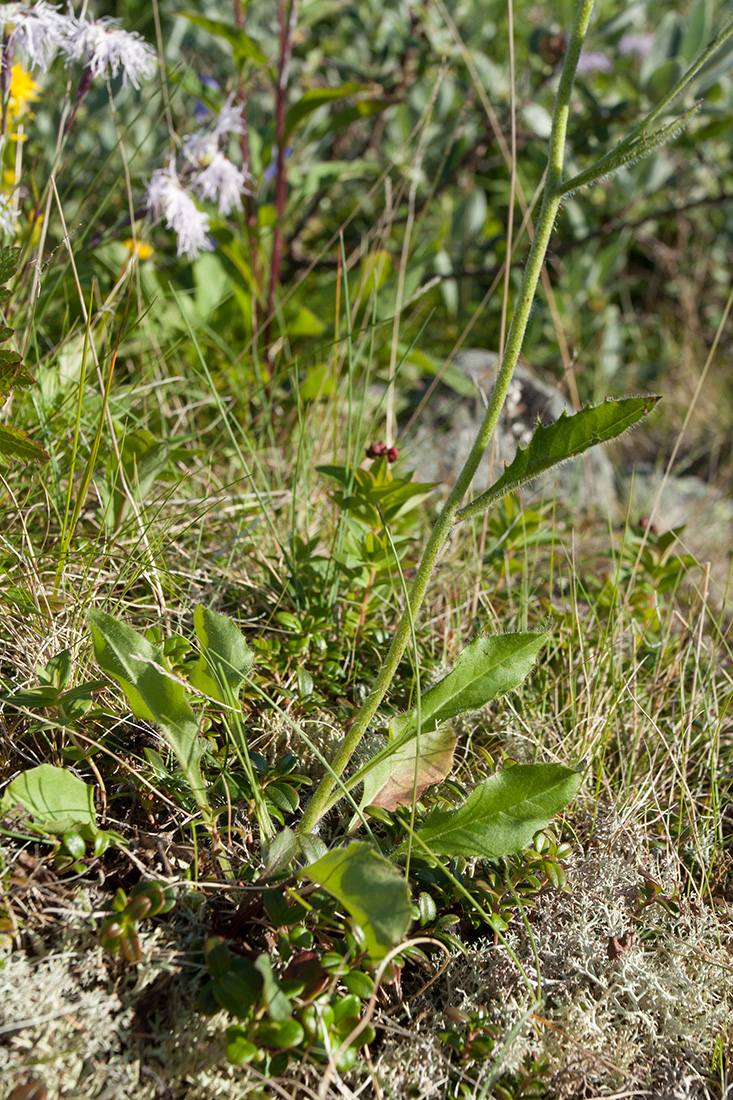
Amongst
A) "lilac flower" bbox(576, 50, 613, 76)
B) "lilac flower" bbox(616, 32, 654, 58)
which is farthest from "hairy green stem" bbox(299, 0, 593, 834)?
"lilac flower" bbox(616, 32, 654, 58)

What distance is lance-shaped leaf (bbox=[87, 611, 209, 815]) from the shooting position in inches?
42.8

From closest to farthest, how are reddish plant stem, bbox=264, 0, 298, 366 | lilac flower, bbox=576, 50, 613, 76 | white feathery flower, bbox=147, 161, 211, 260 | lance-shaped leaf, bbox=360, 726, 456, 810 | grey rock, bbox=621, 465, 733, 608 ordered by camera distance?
lance-shaped leaf, bbox=360, 726, 456, 810 < white feathery flower, bbox=147, 161, 211, 260 < reddish plant stem, bbox=264, 0, 298, 366 < grey rock, bbox=621, 465, 733, 608 < lilac flower, bbox=576, 50, 613, 76

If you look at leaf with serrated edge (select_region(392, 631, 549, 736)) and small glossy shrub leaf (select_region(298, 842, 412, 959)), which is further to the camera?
leaf with serrated edge (select_region(392, 631, 549, 736))

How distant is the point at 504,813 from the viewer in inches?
43.7

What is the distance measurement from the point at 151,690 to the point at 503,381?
595mm

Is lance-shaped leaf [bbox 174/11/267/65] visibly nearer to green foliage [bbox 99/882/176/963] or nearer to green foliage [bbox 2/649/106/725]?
green foliage [bbox 2/649/106/725]

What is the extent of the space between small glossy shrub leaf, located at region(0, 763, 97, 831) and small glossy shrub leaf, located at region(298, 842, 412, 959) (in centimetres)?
29

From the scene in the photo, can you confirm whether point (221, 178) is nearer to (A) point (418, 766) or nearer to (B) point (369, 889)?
(A) point (418, 766)

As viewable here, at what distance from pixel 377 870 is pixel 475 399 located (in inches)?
74.4

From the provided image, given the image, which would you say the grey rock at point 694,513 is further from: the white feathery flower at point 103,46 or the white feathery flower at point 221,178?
the white feathery flower at point 103,46

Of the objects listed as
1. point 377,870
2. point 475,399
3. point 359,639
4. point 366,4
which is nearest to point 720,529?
point 475,399

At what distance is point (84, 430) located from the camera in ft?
5.36

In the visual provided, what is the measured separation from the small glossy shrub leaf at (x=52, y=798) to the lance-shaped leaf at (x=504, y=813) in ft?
1.34

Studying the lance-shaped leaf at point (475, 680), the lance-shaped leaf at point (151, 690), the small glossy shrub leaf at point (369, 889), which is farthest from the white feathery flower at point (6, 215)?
the small glossy shrub leaf at point (369, 889)
